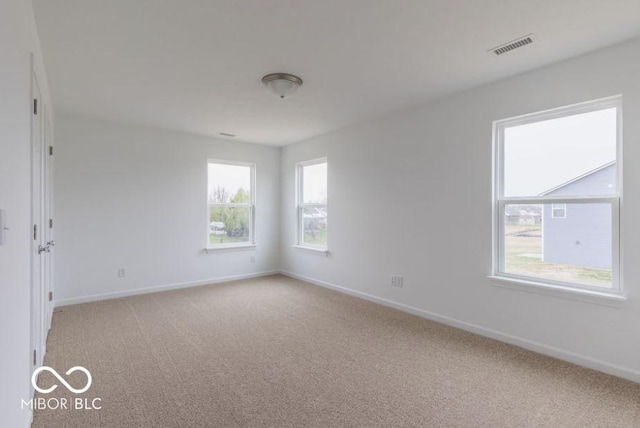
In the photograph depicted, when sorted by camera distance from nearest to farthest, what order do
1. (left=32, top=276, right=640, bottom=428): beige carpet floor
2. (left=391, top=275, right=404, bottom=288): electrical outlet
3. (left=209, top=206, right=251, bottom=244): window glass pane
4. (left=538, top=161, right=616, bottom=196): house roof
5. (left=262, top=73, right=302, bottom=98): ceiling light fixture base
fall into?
1. (left=32, top=276, right=640, bottom=428): beige carpet floor
2. (left=538, top=161, right=616, bottom=196): house roof
3. (left=262, top=73, right=302, bottom=98): ceiling light fixture base
4. (left=391, top=275, right=404, bottom=288): electrical outlet
5. (left=209, top=206, right=251, bottom=244): window glass pane

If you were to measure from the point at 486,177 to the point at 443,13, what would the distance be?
1738mm

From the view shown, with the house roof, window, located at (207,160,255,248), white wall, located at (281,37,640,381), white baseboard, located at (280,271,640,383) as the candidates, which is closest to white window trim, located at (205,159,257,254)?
window, located at (207,160,255,248)

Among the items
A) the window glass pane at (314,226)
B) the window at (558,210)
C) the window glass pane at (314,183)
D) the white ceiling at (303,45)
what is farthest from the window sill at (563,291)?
the window glass pane at (314,183)

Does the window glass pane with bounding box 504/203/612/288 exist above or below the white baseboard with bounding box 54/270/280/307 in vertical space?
above

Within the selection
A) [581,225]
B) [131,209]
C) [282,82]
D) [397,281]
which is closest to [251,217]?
[131,209]

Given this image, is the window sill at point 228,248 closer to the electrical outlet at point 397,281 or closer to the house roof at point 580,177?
the electrical outlet at point 397,281

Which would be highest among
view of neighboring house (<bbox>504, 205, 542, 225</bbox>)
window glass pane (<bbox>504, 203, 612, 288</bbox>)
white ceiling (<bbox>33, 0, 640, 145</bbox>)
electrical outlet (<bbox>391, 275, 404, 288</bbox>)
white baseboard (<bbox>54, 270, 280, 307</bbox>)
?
white ceiling (<bbox>33, 0, 640, 145</bbox>)

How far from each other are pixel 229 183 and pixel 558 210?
4.74 meters

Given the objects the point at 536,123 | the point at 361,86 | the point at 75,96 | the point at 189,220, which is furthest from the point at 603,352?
the point at 75,96

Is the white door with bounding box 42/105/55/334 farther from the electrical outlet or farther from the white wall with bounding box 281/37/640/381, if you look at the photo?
the electrical outlet

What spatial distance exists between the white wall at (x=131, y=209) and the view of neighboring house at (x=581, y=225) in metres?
4.60

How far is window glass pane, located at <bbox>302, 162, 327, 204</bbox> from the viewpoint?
551 cm

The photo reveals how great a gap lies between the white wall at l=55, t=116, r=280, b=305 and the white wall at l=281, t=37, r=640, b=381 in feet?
6.36

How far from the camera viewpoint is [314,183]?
5.71 meters
